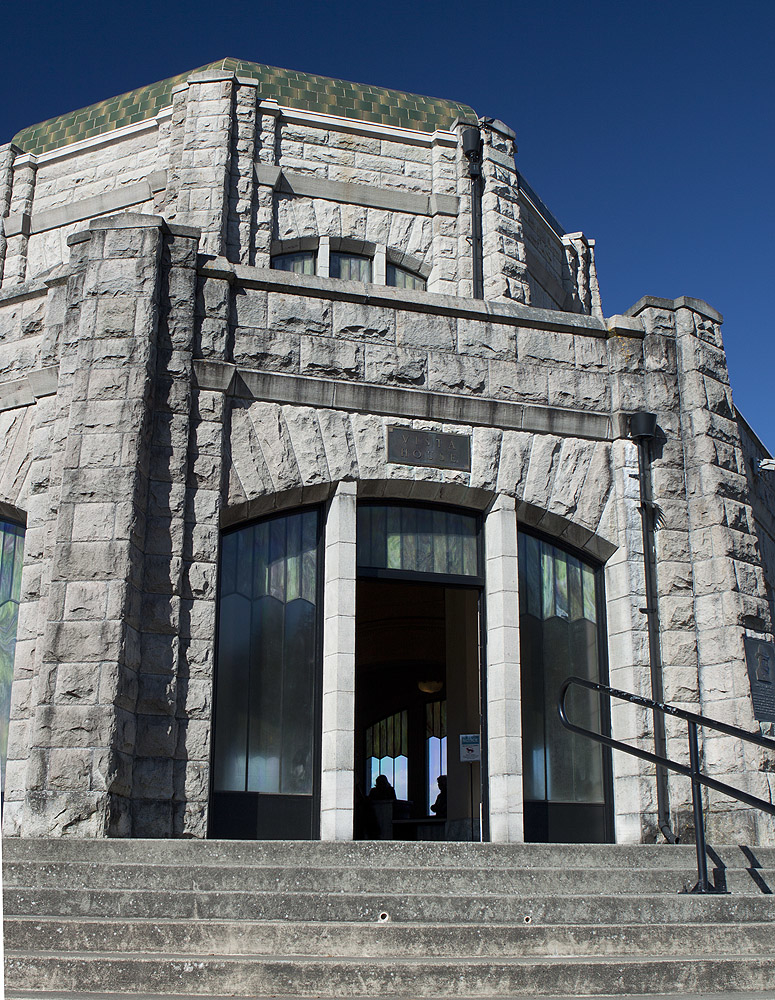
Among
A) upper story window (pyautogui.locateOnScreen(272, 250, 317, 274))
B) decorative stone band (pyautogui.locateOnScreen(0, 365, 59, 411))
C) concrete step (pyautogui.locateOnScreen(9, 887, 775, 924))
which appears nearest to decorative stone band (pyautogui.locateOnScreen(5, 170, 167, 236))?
upper story window (pyautogui.locateOnScreen(272, 250, 317, 274))

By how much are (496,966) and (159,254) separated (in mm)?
6264

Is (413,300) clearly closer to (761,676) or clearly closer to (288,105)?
(761,676)

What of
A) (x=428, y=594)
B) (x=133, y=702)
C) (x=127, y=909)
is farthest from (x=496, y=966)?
(x=428, y=594)

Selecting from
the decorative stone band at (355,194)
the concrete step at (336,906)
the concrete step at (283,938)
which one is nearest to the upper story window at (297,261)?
the decorative stone band at (355,194)

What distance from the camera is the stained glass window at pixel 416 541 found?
9.34 meters

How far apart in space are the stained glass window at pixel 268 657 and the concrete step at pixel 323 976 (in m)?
3.62

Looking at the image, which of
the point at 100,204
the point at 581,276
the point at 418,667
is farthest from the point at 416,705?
the point at 100,204

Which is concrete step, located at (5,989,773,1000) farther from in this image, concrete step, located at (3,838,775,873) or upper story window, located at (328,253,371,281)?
upper story window, located at (328,253,371,281)

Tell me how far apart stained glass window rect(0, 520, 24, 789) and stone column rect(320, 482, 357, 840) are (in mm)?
2722

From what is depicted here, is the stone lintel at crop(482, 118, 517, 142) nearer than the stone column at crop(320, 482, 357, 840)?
No

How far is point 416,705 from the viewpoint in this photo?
64.6 ft

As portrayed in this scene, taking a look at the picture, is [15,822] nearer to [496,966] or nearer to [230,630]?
[230,630]

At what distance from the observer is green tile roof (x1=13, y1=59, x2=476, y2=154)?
50.2ft

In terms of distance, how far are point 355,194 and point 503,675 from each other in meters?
8.23
